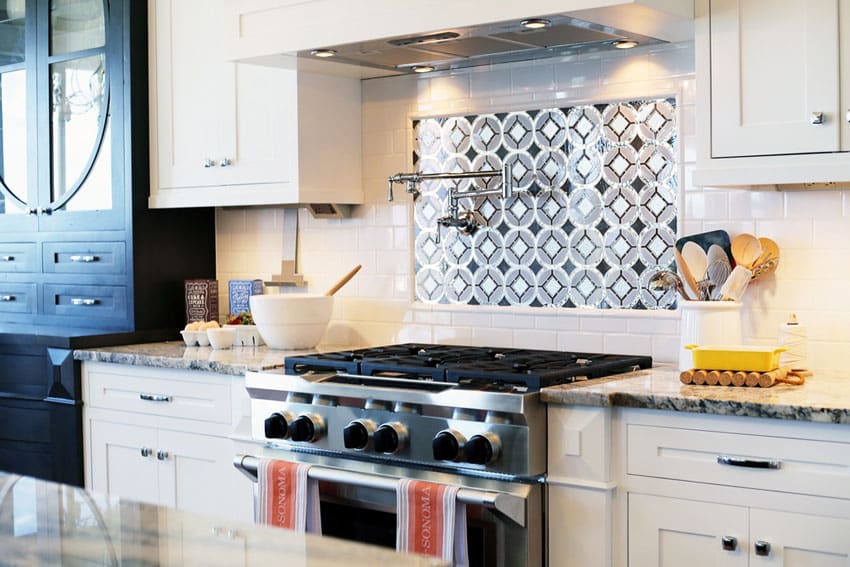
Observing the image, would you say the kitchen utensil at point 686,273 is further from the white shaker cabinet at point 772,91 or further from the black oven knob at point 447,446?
the black oven knob at point 447,446

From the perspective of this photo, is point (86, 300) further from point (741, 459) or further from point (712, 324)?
point (741, 459)

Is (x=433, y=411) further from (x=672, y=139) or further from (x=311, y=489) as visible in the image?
(x=672, y=139)

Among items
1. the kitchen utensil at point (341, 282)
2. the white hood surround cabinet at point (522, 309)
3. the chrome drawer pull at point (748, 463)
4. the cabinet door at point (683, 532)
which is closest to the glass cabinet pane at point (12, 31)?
the white hood surround cabinet at point (522, 309)

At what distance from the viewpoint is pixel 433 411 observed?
3.03 meters

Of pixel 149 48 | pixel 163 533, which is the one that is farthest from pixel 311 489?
pixel 149 48

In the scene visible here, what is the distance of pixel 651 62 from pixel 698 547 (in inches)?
59.5

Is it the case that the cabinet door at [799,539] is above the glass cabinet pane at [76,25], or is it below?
below

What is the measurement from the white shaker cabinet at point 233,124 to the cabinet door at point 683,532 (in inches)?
68.1

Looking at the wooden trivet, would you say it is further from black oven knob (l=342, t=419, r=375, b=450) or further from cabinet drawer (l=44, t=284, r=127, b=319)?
cabinet drawer (l=44, t=284, r=127, b=319)

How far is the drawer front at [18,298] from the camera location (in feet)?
15.6

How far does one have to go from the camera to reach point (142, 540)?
1463mm

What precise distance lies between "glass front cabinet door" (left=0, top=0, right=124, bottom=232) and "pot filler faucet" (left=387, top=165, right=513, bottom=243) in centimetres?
120

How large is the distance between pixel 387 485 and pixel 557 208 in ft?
3.86

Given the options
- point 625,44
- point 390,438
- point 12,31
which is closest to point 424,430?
point 390,438
